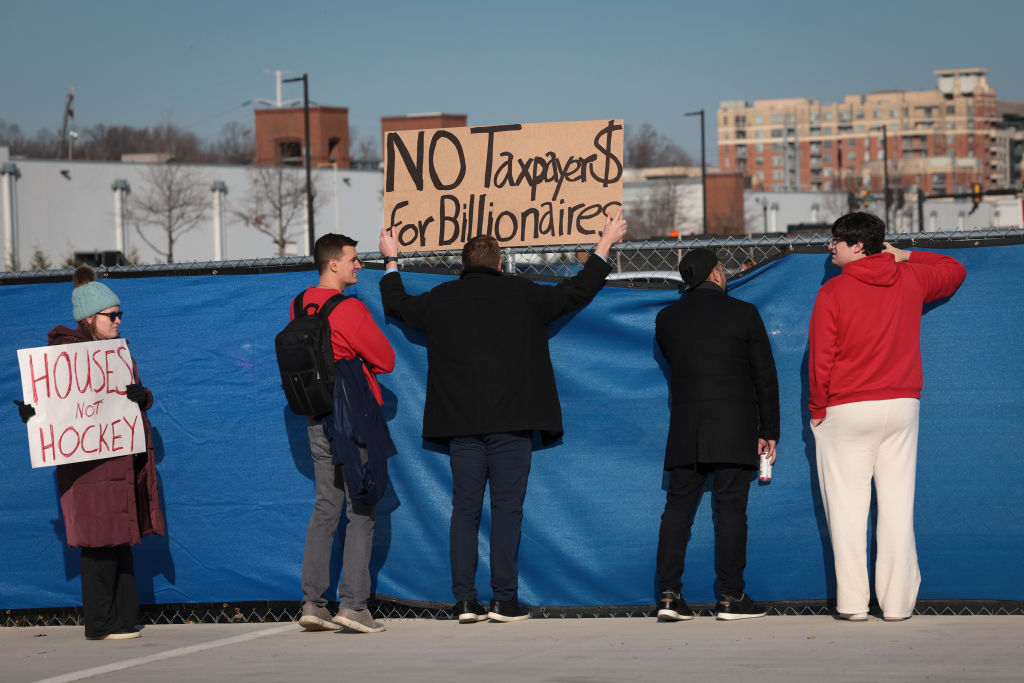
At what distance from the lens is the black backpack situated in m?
6.20

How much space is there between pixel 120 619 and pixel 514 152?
3.29m

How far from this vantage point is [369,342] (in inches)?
248

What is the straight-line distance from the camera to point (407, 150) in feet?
23.3

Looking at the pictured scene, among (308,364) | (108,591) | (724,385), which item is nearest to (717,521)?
(724,385)

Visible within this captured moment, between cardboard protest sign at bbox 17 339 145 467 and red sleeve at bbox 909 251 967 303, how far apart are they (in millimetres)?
4041

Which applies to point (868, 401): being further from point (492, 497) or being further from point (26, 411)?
point (26, 411)

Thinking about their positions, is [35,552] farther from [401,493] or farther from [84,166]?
[84,166]

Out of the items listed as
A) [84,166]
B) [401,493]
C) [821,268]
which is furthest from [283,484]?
[84,166]

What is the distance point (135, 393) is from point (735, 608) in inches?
129

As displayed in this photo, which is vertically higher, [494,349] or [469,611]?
[494,349]

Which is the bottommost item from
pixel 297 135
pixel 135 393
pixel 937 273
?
pixel 135 393

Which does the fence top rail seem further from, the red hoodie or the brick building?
the brick building

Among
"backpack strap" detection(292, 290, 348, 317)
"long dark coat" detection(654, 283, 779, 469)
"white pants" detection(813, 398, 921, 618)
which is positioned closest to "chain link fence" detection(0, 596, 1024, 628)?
"white pants" detection(813, 398, 921, 618)

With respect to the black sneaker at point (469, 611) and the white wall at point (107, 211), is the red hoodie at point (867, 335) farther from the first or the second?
the white wall at point (107, 211)
